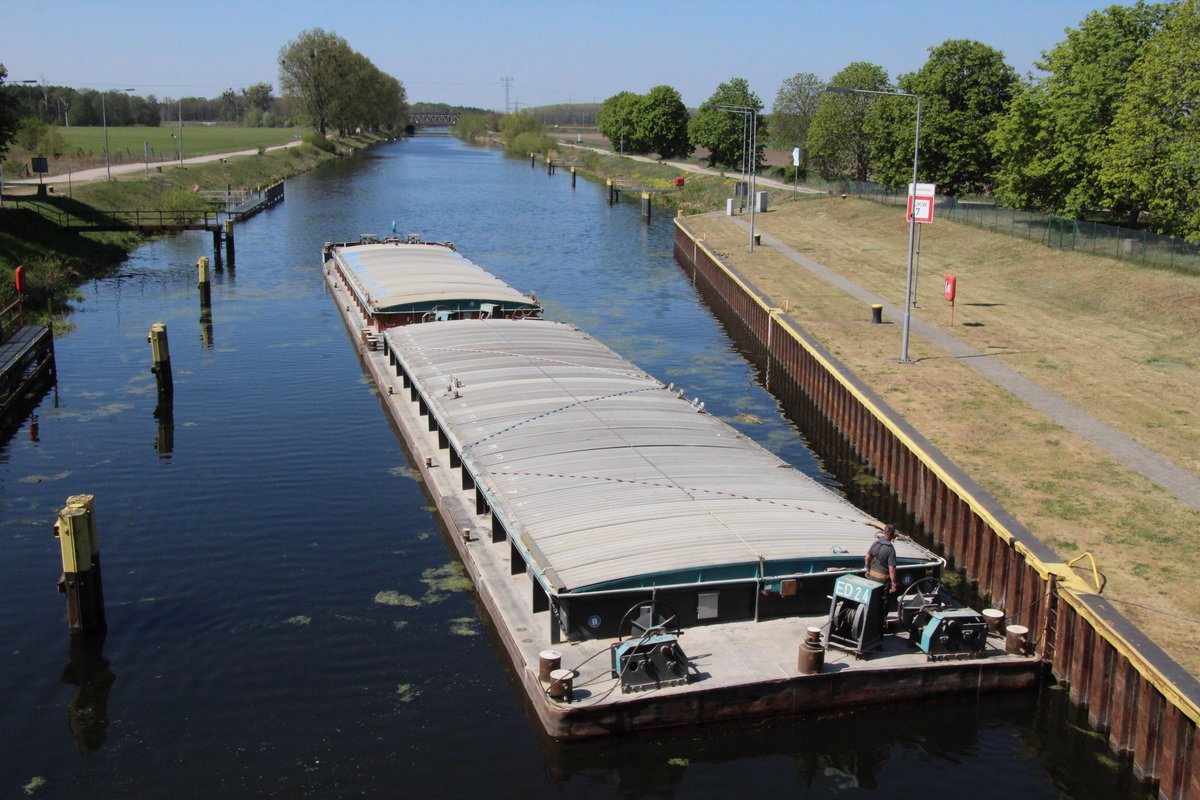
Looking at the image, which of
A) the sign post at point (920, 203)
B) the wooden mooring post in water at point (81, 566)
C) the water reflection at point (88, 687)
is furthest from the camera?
the sign post at point (920, 203)

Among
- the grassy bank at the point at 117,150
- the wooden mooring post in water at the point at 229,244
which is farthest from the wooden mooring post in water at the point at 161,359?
the grassy bank at the point at 117,150

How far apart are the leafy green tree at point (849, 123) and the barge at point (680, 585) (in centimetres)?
8347

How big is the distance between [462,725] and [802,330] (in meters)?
29.8

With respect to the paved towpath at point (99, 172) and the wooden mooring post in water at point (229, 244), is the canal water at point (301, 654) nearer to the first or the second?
the wooden mooring post in water at point (229, 244)

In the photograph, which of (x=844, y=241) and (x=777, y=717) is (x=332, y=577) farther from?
(x=844, y=241)

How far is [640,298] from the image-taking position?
65.1 metres

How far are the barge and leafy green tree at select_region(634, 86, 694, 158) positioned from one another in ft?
478

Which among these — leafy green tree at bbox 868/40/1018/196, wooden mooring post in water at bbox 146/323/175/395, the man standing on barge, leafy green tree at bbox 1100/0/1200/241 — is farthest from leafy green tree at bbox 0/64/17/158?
the man standing on barge

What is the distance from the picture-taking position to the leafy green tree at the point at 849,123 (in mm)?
104688

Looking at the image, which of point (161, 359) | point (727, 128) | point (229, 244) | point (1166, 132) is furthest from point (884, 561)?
point (727, 128)

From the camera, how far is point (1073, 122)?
60.5m

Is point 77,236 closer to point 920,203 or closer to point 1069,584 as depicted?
point 920,203

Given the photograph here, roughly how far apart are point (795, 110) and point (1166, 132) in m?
99.6

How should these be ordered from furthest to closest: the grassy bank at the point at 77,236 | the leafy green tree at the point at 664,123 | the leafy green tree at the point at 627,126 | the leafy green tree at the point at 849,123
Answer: the leafy green tree at the point at 627,126 < the leafy green tree at the point at 664,123 < the leafy green tree at the point at 849,123 < the grassy bank at the point at 77,236
